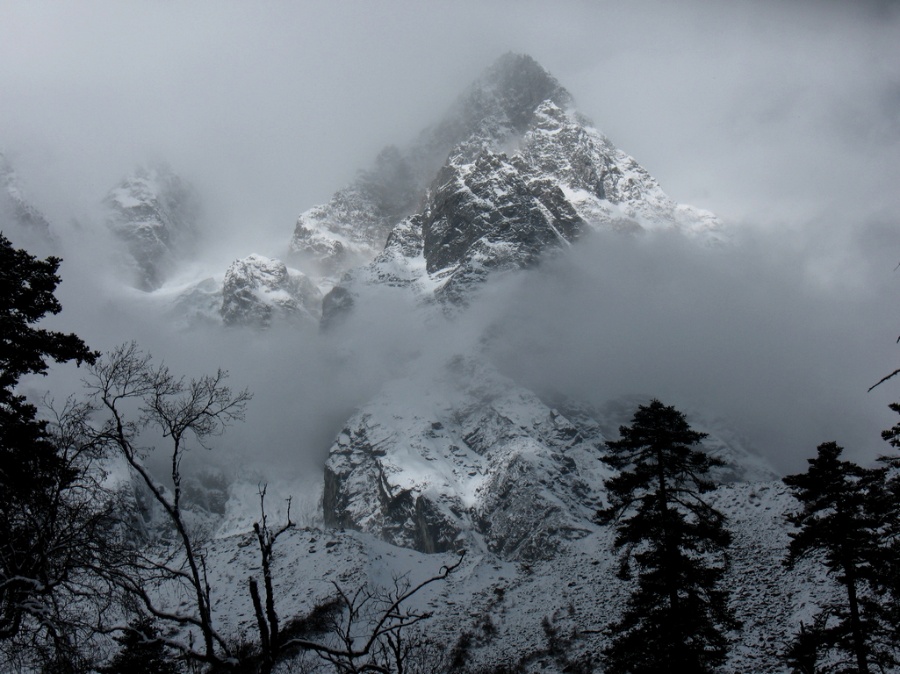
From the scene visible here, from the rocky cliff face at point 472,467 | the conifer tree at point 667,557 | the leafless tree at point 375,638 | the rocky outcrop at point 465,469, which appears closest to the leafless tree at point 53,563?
the leafless tree at point 375,638

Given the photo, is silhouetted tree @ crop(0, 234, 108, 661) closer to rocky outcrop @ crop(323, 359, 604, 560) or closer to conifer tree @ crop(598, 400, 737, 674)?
conifer tree @ crop(598, 400, 737, 674)

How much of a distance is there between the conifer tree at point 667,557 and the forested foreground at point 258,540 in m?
0.07

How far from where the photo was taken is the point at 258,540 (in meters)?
24.9

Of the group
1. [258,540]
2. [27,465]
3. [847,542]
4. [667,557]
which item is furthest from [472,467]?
[27,465]

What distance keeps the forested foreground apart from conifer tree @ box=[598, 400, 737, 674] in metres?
0.07

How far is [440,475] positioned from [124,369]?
127 m

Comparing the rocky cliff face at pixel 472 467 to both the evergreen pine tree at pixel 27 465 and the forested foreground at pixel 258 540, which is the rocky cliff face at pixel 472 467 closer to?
the forested foreground at pixel 258 540

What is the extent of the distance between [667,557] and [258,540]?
15.4 metres

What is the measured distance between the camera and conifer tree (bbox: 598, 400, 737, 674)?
20.3 m

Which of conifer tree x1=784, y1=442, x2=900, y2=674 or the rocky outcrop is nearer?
conifer tree x1=784, y1=442, x2=900, y2=674

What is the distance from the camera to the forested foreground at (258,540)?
10.3m

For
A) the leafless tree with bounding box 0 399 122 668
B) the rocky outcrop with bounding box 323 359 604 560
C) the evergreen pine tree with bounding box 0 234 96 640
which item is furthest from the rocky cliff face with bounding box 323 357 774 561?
the leafless tree with bounding box 0 399 122 668

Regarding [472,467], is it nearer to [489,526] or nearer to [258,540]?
[489,526]

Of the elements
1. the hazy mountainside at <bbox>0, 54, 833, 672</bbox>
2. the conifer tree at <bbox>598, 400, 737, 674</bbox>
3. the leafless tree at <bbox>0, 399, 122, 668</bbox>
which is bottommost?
the leafless tree at <bbox>0, 399, 122, 668</bbox>
